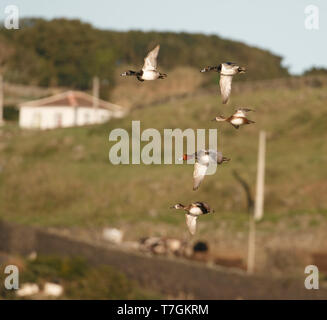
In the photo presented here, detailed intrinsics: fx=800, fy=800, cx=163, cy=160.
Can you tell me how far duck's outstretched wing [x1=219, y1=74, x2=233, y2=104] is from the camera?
6.65m

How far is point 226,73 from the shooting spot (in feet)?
22.2

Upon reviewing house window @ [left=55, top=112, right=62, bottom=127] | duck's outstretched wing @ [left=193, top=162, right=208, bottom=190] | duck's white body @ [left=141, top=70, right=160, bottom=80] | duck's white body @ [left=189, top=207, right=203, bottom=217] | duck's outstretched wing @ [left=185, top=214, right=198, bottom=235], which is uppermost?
house window @ [left=55, top=112, right=62, bottom=127]

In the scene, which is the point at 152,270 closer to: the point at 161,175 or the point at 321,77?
the point at 161,175

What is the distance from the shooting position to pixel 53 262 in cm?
6291

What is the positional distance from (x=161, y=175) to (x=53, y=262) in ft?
96.7

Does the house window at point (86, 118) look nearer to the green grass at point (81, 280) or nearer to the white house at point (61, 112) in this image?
the white house at point (61, 112)

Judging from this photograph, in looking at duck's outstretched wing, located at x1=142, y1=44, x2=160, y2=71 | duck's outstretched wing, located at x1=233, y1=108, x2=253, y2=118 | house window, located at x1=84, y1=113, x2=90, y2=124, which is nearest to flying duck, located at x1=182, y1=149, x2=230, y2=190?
duck's outstretched wing, located at x1=233, y1=108, x2=253, y2=118

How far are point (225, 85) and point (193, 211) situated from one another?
1.13m

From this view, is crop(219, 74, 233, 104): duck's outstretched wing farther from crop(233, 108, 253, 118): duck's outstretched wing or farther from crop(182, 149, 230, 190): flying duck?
crop(182, 149, 230, 190): flying duck

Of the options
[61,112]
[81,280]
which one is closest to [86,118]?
[61,112]

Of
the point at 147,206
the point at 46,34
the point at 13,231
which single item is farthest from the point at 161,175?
the point at 46,34

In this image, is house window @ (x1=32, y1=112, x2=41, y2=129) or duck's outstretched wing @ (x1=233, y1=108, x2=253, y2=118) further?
house window @ (x1=32, y1=112, x2=41, y2=129)
